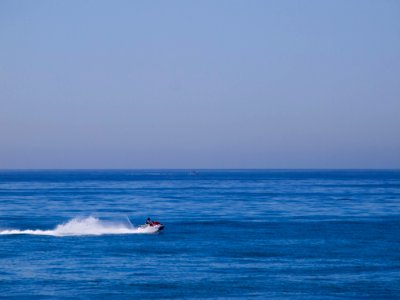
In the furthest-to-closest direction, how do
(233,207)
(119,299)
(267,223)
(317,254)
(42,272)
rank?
(233,207) < (267,223) < (317,254) < (42,272) < (119,299)

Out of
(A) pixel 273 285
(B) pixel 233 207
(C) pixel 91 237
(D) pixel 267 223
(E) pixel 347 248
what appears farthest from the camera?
(B) pixel 233 207

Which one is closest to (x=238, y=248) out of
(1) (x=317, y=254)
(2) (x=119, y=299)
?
(1) (x=317, y=254)

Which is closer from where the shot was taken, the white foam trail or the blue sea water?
the blue sea water

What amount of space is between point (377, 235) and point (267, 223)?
16.5 meters

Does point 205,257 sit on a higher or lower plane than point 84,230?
lower

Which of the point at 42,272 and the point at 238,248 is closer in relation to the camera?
the point at 42,272

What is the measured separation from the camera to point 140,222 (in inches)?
3460

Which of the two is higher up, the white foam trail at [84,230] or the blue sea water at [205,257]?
the white foam trail at [84,230]

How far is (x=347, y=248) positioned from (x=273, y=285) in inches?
734

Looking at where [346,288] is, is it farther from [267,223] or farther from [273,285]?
[267,223]

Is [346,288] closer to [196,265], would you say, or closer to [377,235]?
[196,265]

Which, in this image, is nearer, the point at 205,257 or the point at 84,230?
the point at 205,257

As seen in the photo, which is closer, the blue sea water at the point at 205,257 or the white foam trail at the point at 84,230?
the blue sea water at the point at 205,257

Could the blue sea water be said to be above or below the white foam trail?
below
